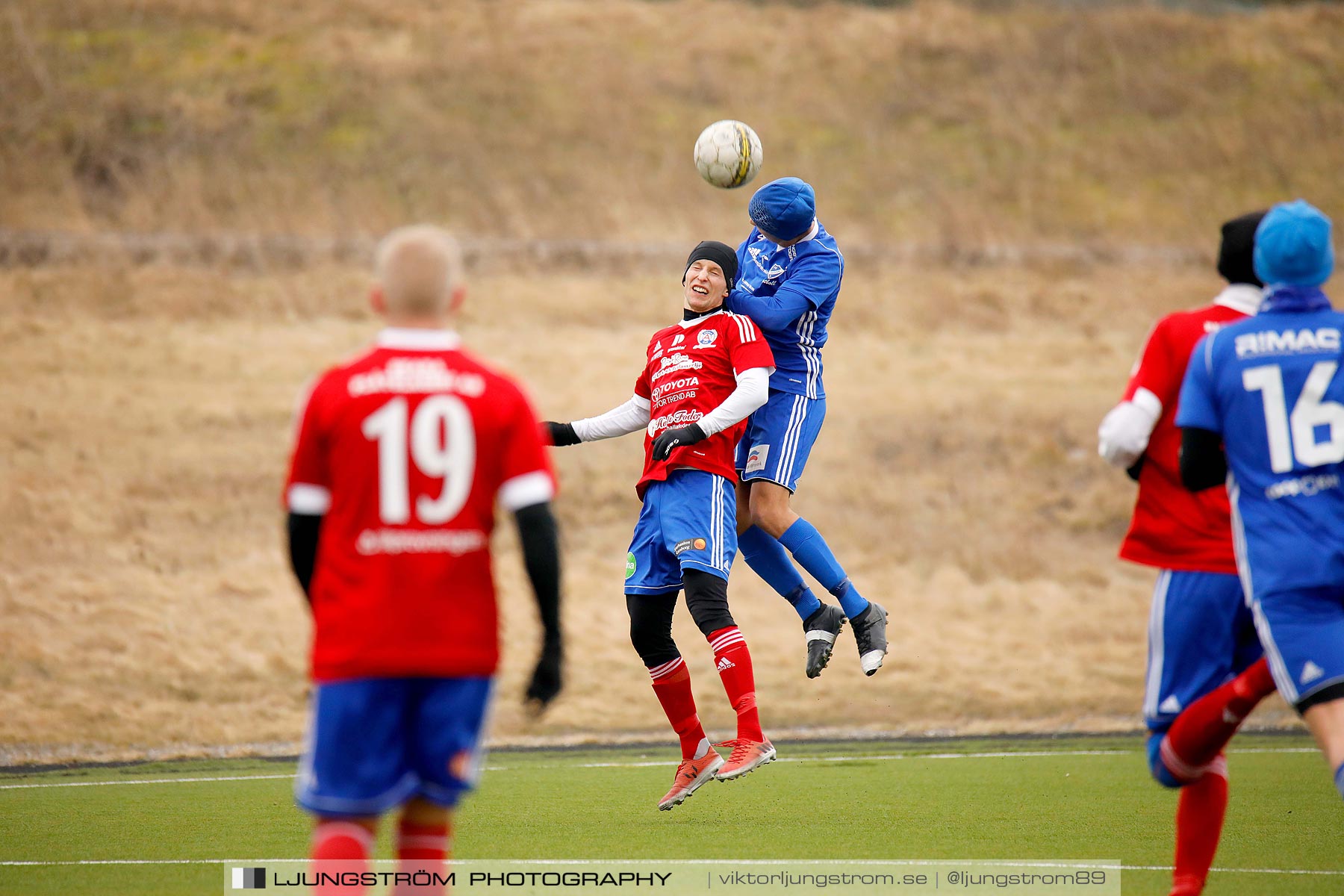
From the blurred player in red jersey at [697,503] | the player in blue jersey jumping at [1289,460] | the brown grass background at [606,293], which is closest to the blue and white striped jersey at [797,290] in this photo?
the blurred player in red jersey at [697,503]

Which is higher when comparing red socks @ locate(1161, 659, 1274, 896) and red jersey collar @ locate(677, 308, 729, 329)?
red jersey collar @ locate(677, 308, 729, 329)

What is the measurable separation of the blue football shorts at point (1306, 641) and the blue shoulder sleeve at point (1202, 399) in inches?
20.4

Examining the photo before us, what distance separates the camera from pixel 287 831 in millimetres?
6184

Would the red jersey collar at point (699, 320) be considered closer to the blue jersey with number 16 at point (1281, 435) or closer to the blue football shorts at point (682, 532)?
the blue football shorts at point (682, 532)

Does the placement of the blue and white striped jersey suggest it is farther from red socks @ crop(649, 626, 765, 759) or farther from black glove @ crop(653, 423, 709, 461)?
red socks @ crop(649, 626, 765, 759)

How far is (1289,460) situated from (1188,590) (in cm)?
57

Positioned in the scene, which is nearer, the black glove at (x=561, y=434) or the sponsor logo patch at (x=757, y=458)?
the black glove at (x=561, y=434)

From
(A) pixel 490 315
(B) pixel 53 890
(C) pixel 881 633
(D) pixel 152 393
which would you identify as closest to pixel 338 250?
(A) pixel 490 315

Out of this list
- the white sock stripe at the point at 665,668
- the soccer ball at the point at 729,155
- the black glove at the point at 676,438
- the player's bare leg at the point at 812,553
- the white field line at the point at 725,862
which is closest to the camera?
the white field line at the point at 725,862

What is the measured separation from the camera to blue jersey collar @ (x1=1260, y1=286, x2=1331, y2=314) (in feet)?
13.6

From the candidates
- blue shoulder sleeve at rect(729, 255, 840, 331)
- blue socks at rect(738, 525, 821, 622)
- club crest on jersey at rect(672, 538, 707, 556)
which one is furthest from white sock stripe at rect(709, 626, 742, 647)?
blue shoulder sleeve at rect(729, 255, 840, 331)

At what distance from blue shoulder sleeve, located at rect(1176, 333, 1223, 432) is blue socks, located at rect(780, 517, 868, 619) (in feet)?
10.4

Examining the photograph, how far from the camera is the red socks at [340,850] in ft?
11.2

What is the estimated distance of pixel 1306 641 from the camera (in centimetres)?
401
